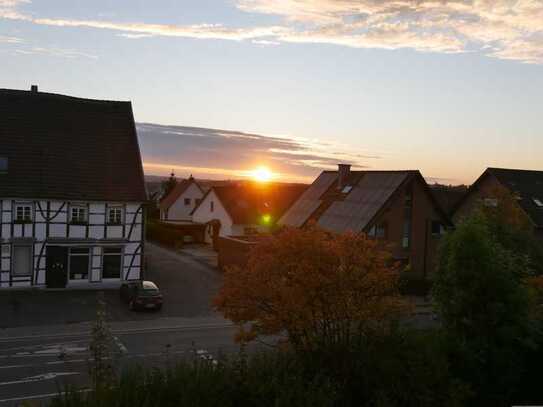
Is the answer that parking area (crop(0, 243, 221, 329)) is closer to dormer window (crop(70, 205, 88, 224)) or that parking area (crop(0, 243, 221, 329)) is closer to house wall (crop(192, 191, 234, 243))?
dormer window (crop(70, 205, 88, 224))

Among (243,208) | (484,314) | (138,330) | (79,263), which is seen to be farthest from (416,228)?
(79,263)

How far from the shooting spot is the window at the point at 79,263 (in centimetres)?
3281

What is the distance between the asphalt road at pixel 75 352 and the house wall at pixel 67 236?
7.99 meters

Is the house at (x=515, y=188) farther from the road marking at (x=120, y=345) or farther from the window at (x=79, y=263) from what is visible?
the road marking at (x=120, y=345)

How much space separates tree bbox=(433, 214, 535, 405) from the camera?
56.9ft

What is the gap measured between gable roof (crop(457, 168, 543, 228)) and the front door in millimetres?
30824

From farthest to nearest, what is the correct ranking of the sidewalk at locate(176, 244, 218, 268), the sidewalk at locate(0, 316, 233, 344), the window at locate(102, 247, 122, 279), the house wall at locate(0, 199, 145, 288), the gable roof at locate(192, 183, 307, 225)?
the gable roof at locate(192, 183, 307, 225) < the sidewalk at locate(176, 244, 218, 268) < the window at locate(102, 247, 122, 279) < the house wall at locate(0, 199, 145, 288) < the sidewalk at locate(0, 316, 233, 344)

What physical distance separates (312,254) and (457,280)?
5.79 meters

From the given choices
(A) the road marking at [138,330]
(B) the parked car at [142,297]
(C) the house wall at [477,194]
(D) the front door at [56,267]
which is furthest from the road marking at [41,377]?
(C) the house wall at [477,194]

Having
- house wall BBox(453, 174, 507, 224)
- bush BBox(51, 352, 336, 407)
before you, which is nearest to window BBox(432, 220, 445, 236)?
house wall BBox(453, 174, 507, 224)

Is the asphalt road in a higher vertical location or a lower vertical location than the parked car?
lower

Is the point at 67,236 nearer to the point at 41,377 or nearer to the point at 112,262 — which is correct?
the point at 112,262

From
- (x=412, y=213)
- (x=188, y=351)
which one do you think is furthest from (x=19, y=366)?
(x=412, y=213)

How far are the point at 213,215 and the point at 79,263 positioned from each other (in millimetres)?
23156
